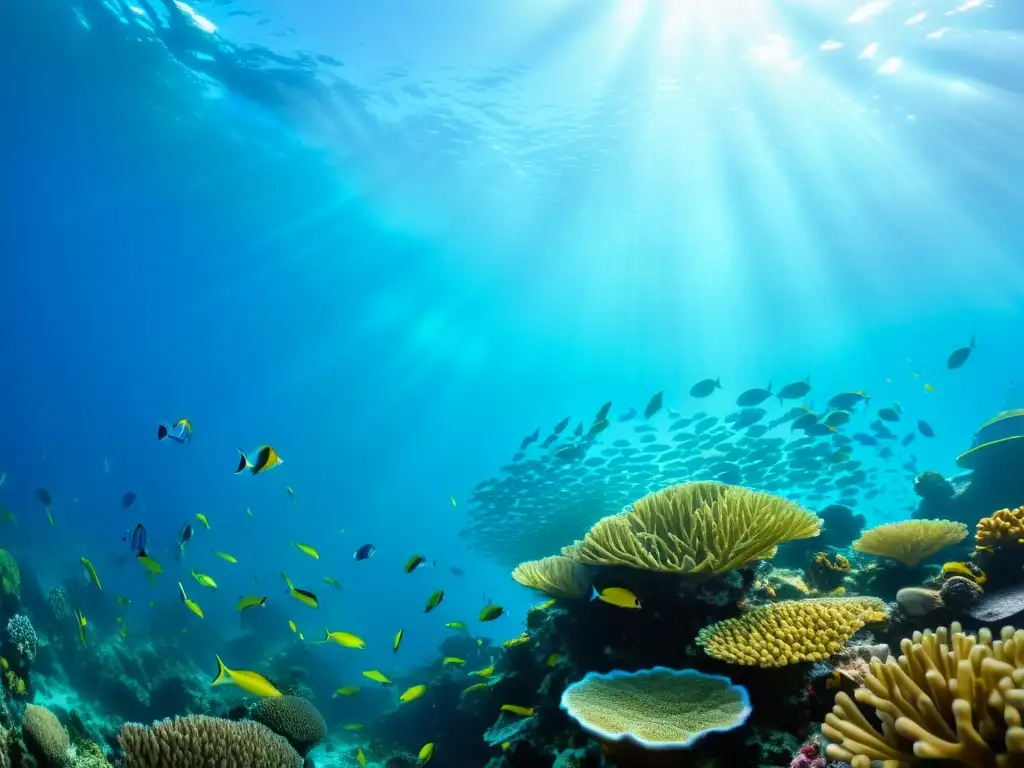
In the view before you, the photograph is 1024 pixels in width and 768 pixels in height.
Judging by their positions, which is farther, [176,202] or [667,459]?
[176,202]

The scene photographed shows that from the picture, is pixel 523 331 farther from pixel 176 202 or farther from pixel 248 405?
pixel 248 405

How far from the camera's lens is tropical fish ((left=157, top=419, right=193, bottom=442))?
631cm

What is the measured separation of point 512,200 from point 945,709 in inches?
1183

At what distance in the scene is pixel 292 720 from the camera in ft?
19.2

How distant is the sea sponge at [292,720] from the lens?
577 cm

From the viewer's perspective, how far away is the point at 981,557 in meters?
4.55

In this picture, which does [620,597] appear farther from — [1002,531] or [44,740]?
[44,740]

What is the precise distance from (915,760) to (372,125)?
91.0 feet

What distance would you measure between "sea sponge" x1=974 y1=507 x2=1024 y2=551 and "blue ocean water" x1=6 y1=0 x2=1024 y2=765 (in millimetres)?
13787

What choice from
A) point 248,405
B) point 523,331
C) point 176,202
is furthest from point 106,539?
point 523,331

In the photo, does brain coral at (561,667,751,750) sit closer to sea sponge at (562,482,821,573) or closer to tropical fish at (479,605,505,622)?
sea sponge at (562,482,821,573)

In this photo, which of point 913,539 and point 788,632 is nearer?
point 788,632

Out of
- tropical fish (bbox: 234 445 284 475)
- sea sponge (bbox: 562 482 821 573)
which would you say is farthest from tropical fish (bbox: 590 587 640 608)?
tropical fish (bbox: 234 445 284 475)

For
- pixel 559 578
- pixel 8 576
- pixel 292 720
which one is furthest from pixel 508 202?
pixel 292 720
